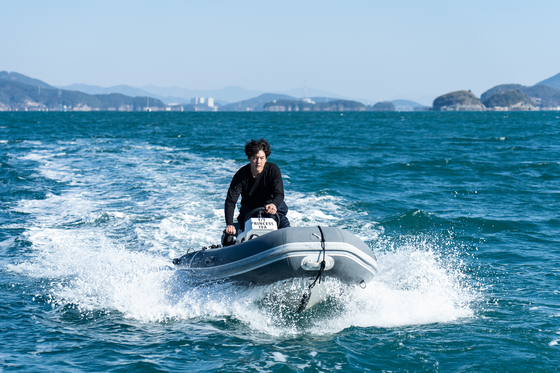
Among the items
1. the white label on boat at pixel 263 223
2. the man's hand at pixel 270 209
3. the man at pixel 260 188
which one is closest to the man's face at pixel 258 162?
the man at pixel 260 188

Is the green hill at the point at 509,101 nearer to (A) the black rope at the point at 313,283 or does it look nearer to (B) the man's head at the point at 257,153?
(B) the man's head at the point at 257,153

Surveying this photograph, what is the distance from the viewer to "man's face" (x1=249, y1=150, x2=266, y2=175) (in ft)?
19.8

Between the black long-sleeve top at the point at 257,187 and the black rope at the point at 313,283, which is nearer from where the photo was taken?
the black rope at the point at 313,283

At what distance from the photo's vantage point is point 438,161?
2183 centimetres

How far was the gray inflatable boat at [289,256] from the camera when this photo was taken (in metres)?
5.46

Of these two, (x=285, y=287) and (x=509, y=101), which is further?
(x=509, y=101)

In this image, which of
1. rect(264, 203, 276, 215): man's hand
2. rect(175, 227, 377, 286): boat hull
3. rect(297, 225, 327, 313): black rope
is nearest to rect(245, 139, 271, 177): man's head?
rect(264, 203, 276, 215): man's hand

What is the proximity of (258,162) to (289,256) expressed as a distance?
4.02 ft

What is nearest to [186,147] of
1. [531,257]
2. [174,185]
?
[174,185]

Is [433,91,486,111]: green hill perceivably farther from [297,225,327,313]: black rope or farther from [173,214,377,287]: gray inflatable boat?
[297,225,327,313]: black rope

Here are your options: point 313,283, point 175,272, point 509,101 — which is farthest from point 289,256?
point 509,101

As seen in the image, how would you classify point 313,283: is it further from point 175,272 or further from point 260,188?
point 175,272

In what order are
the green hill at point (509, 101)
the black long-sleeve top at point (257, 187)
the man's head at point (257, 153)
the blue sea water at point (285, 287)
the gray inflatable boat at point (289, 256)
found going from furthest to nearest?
1. the green hill at point (509, 101)
2. the black long-sleeve top at point (257, 187)
3. the man's head at point (257, 153)
4. the gray inflatable boat at point (289, 256)
5. the blue sea water at point (285, 287)

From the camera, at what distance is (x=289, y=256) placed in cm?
544
